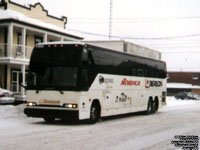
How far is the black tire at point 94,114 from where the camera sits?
16.4m

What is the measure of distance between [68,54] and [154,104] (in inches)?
435

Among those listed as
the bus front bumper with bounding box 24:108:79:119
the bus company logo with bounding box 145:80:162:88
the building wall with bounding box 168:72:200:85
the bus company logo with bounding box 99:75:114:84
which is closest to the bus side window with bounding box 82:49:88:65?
the bus company logo with bounding box 99:75:114:84

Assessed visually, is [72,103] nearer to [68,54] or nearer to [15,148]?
[68,54]

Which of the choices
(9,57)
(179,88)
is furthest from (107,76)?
(179,88)

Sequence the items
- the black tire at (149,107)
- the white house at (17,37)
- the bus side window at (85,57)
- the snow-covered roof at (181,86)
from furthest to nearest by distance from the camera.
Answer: the snow-covered roof at (181,86)
the white house at (17,37)
the black tire at (149,107)
the bus side window at (85,57)

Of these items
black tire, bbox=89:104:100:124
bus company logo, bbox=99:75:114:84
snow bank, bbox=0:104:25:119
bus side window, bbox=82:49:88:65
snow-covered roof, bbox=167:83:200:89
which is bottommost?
snow-covered roof, bbox=167:83:200:89

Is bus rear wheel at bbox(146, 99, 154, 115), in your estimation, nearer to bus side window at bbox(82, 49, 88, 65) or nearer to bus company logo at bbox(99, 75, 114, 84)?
bus company logo at bbox(99, 75, 114, 84)

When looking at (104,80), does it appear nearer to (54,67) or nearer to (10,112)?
(54,67)

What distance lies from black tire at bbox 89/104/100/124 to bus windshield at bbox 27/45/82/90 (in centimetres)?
181

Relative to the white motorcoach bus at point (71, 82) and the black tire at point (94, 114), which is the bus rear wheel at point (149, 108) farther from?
the black tire at point (94, 114)

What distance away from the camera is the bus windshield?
15406 millimetres

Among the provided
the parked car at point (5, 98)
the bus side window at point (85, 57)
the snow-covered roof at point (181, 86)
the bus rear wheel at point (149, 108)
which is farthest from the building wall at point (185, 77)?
the bus side window at point (85, 57)

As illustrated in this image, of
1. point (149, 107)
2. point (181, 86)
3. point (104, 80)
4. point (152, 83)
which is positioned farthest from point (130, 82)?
point (181, 86)

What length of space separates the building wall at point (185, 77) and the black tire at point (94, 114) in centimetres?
8401
